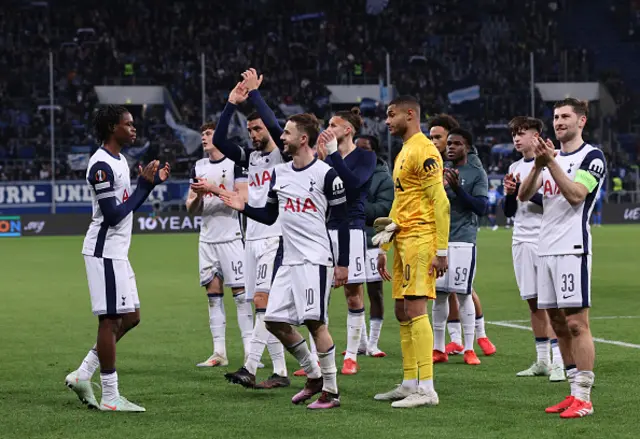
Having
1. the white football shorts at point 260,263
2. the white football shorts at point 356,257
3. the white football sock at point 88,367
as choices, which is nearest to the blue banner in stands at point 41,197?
the white football shorts at point 356,257

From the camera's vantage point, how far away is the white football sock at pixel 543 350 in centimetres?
1028

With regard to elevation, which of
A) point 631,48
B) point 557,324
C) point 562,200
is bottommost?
point 557,324

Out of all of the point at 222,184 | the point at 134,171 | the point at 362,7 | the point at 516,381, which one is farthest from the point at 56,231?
the point at 516,381

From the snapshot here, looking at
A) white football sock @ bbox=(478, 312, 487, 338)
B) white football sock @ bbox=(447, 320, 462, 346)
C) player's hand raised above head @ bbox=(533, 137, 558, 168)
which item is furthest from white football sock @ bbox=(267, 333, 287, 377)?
player's hand raised above head @ bbox=(533, 137, 558, 168)

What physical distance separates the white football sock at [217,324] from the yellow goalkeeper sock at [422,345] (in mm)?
3124

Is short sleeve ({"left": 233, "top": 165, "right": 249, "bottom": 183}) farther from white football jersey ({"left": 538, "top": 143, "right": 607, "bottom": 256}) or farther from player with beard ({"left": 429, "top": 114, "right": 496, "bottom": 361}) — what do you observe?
white football jersey ({"left": 538, "top": 143, "right": 607, "bottom": 256})

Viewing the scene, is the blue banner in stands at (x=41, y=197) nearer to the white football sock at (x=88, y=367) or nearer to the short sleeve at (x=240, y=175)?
the short sleeve at (x=240, y=175)

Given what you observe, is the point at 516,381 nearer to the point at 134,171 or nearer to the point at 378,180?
the point at 378,180

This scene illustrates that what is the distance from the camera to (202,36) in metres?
52.2

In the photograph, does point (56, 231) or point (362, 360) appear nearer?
point (362, 360)

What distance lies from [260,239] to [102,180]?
6.71 ft

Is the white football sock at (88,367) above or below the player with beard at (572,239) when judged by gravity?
below

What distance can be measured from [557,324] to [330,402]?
1912 millimetres

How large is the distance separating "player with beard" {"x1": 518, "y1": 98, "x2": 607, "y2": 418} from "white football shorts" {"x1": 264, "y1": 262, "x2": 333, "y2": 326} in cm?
172
